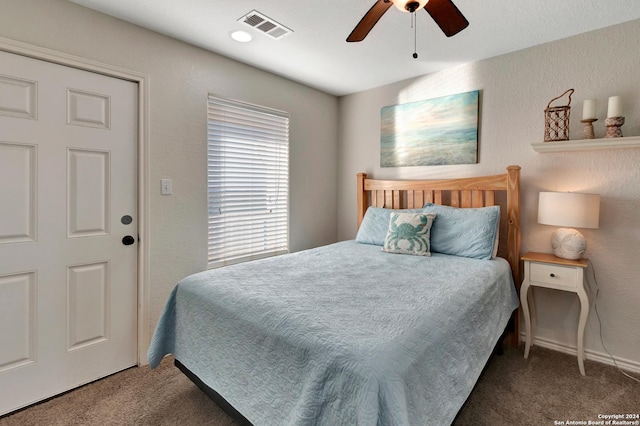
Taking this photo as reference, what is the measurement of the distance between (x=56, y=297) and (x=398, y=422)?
2.06 metres

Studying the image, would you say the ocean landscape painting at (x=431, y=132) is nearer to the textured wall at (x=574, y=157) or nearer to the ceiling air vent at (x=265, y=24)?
the textured wall at (x=574, y=157)

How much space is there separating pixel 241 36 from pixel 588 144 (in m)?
2.52

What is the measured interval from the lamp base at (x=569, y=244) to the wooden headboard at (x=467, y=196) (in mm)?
247

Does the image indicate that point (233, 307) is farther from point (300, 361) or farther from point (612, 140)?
point (612, 140)

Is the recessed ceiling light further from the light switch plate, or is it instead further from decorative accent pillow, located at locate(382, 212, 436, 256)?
decorative accent pillow, located at locate(382, 212, 436, 256)

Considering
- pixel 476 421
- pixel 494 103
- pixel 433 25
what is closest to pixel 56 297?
pixel 476 421

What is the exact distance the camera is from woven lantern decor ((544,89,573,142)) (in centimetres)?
225

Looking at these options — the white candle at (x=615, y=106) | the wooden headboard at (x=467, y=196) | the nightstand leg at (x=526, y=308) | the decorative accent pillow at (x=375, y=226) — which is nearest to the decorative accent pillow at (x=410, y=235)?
the decorative accent pillow at (x=375, y=226)

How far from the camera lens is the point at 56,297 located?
191 centimetres

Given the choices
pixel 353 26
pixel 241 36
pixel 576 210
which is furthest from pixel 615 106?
pixel 241 36

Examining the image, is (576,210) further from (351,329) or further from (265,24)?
(265,24)

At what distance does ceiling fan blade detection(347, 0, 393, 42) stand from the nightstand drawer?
1.94 m

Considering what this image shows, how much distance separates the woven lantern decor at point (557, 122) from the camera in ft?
7.39

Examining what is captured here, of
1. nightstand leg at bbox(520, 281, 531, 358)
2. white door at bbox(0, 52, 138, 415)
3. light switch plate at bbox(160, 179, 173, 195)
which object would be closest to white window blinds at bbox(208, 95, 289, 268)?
light switch plate at bbox(160, 179, 173, 195)
